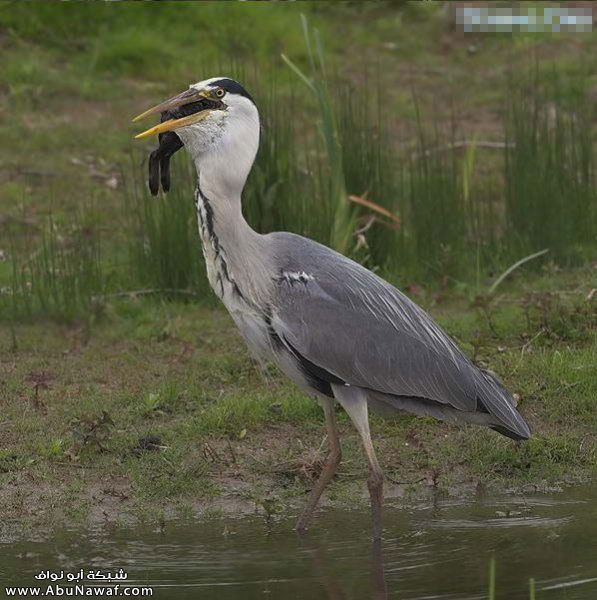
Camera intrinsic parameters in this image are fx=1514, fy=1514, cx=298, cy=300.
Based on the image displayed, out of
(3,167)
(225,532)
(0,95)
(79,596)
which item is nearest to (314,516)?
(225,532)

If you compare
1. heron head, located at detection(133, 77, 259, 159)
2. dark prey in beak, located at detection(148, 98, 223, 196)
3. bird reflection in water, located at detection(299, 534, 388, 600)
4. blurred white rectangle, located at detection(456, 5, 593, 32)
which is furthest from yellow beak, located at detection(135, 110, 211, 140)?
blurred white rectangle, located at detection(456, 5, 593, 32)

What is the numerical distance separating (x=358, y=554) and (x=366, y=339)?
3.13 ft

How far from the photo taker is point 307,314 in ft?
21.1

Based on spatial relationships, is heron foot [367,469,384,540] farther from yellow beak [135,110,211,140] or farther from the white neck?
yellow beak [135,110,211,140]

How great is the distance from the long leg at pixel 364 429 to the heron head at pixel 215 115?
115 cm

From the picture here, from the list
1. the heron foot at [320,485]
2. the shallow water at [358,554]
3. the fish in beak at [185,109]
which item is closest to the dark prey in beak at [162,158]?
the fish in beak at [185,109]

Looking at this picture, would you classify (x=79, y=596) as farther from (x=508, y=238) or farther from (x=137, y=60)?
(x=137, y=60)

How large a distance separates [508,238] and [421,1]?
5.17m

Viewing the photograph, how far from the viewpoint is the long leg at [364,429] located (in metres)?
6.39

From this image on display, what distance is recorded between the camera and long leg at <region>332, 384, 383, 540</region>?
6387mm

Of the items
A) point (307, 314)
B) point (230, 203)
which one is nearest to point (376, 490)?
point (307, 314)

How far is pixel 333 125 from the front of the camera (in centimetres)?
879

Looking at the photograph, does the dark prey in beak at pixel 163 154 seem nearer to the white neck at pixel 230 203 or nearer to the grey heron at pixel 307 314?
the grey heron at pixel 307 314

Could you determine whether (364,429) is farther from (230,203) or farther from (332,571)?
(230,203)
